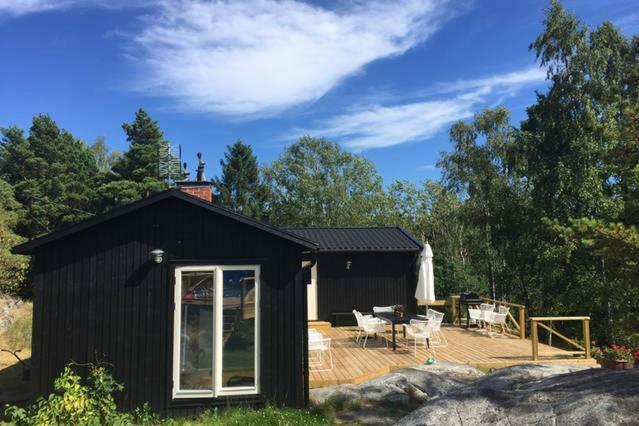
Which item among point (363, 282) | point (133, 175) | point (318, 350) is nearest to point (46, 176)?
point (133, 175)

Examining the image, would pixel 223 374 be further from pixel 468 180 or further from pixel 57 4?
pixel 468 180

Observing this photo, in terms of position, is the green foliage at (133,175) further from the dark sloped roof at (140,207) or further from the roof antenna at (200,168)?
the dark sloped roof at (140,207)

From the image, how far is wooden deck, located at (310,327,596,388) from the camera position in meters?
8.09

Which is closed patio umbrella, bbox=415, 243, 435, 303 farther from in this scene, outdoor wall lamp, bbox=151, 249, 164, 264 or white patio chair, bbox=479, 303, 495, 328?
outdoor wall lamp, bbox=151, 249, 164, 264

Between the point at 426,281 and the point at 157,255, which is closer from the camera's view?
the point at 157,255

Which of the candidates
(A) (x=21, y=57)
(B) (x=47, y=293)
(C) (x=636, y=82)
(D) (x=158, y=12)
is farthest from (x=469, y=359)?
(A) (x=21, y=57)

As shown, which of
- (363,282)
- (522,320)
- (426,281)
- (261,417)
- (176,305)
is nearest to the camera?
(261,417)

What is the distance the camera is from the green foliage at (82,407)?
540cm

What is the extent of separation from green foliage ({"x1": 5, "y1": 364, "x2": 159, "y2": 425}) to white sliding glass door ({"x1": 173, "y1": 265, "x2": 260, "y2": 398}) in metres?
0.82

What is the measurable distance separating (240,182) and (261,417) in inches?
1394

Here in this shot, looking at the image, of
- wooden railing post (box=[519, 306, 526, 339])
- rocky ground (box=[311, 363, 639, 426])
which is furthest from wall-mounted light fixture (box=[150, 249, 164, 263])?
wooden railing post (box=[519, 306, 526, 339])

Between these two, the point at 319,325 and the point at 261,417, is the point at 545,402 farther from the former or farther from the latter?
the point at 319,325

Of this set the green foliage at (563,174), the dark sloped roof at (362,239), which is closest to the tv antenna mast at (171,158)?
the dark sloped roof at (362,239)

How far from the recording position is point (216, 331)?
673 centimetres
